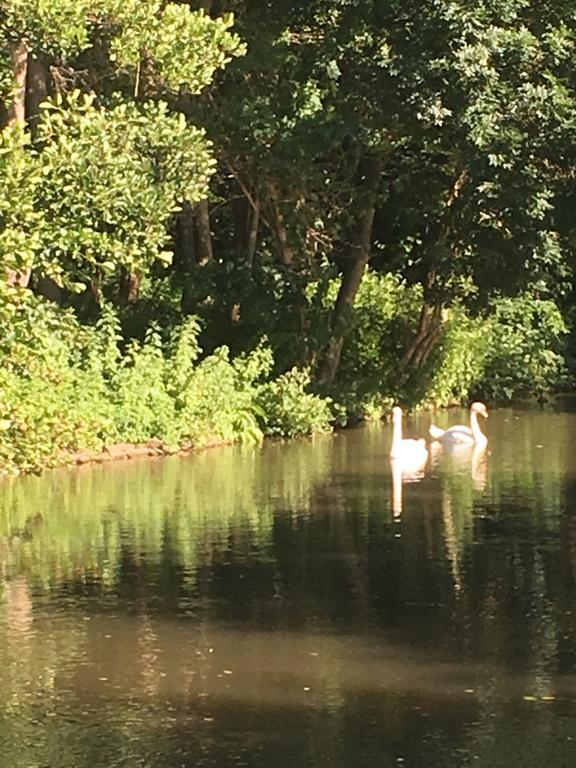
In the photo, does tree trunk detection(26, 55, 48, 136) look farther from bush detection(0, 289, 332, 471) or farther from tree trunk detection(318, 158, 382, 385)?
tree trunk detection(318, 158, 382, 385)

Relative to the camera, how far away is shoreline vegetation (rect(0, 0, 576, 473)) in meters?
21.0

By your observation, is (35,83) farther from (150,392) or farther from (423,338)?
(423,338)

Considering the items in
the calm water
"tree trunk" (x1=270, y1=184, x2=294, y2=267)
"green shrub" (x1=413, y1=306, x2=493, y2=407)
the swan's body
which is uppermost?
"tree trunk" (x1=270, y1=184, x2=294, y2=267)

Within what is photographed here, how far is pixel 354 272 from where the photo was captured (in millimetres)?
30625

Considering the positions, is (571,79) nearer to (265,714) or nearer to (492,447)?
(492,447)

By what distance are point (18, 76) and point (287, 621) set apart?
35.7 feet

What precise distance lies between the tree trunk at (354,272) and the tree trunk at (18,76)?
727cm

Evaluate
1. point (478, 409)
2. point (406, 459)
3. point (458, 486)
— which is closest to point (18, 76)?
point (406, 459)

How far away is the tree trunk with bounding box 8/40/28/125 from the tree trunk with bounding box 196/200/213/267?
5.97 metres

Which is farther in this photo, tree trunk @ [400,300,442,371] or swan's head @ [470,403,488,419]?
tree trunk @ [400,300,442,371]

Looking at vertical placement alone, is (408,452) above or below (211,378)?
below

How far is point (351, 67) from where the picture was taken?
91.8ft

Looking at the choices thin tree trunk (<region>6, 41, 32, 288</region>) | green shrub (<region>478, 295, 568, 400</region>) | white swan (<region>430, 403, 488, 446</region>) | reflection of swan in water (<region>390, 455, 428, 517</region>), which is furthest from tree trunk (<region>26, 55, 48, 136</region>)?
green shrub (<region>478, 295, 568, 400</region>)

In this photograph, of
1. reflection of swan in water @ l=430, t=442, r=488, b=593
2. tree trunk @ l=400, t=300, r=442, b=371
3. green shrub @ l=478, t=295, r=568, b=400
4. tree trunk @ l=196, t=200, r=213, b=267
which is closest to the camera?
reflection of swan in water @ l=430, t=442, r=488, b=593
